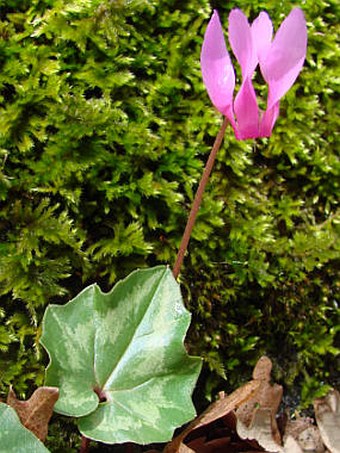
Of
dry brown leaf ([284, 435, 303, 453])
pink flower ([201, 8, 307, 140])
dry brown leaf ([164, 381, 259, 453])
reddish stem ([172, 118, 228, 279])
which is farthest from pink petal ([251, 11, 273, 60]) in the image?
dry brown leaf ([284, 435, 303, 453])

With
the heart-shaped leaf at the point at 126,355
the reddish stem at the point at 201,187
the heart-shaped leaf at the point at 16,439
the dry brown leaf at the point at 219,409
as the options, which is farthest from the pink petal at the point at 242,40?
the heart-shaped leaf at the point at 16,439

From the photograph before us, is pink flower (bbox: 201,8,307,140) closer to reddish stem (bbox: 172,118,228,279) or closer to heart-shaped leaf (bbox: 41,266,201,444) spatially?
reddish stem (bbox: 172,118,228,279)

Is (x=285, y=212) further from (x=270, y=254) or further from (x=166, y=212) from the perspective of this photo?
(x=166, y=212)

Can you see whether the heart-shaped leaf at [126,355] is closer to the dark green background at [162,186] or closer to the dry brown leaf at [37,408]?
the dry brown leaf at [37,408]

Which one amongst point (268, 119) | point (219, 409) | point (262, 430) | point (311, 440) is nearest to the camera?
point (268, 119)

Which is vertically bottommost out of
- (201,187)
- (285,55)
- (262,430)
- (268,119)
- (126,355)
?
(262,430)

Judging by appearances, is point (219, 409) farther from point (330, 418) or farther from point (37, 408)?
point (330, 418)

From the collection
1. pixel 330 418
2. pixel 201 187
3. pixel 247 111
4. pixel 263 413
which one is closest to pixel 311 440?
pixel 330 418
